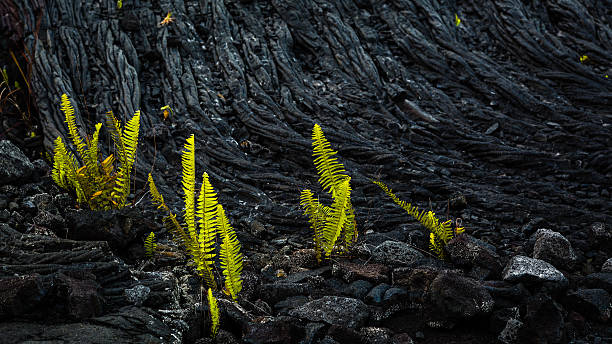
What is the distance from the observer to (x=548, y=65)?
22.4 feet

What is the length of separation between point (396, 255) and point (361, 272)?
429 millimetres

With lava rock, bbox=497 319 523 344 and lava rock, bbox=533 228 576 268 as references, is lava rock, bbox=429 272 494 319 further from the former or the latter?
lava rock, bbox=533 228 576 268

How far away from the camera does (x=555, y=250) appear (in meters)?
3.62

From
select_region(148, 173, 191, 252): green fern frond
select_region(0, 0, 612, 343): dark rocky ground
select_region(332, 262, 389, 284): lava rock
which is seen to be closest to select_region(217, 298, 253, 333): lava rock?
select_region(0, 0, 612, 343): dark rocky ground

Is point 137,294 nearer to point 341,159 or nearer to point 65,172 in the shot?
point 65,172

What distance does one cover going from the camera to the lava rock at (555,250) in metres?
3.58

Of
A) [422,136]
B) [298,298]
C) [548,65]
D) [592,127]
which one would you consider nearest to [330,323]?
[298,298]

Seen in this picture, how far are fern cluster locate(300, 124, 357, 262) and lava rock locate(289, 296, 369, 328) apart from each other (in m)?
0.65

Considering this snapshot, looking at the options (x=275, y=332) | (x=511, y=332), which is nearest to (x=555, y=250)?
(x=511, y=332)

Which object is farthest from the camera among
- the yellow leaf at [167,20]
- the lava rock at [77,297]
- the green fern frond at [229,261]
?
the yellow leaf at [167,20]

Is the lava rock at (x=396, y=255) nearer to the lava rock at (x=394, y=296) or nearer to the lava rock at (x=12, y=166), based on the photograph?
the lava rock at (x=394, y=296)

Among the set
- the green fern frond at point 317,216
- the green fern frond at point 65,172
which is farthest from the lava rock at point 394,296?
the green fern frond at point 65,172

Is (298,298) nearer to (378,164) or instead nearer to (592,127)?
(378,164)

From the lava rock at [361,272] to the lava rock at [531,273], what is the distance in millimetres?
815
